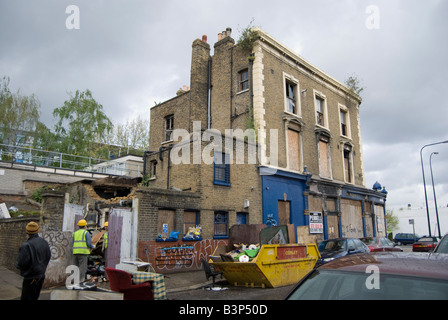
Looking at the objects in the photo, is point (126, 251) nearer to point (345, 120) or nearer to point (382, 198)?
point (345, 120)

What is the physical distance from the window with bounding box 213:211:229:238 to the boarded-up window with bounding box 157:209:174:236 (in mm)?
2429

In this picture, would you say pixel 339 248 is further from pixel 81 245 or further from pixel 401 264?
pixel 401 264

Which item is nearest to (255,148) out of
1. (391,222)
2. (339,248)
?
(339,248)

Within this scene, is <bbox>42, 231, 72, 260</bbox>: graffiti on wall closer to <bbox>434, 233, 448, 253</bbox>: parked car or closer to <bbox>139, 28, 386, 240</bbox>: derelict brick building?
<bbox>139, 28, 386, 240</bbox>: derelict brick building

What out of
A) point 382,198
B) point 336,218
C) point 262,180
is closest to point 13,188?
point 262,180

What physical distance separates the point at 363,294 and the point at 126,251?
10531mm

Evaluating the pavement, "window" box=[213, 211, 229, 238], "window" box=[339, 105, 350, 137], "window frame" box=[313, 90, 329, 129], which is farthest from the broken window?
the pavement

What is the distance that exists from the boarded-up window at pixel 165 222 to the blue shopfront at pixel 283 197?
536 cm

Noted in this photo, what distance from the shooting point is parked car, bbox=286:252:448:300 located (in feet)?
9.71

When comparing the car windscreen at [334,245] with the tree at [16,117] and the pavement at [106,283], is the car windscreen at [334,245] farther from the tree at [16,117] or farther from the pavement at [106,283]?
the tree at [16,117]

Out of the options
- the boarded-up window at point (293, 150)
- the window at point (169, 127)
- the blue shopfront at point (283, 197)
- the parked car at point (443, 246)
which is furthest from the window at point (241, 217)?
the parked car at point (443, 246)

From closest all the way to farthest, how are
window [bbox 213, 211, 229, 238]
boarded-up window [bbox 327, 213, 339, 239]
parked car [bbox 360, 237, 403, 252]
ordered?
parked car [bbox 360, 237, 403, 252] → window [bbox 213, 211, 229, 238] → boarded-up window [bbox 327, 213, 339, 239]

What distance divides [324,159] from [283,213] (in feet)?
20.1
